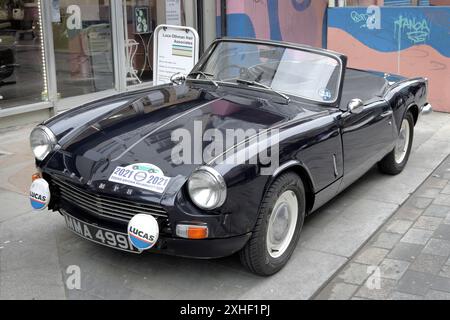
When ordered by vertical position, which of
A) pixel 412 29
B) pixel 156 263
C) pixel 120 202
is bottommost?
pixel 156 263

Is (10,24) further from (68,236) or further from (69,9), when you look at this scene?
(68,236)

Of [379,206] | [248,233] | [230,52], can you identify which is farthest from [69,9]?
[248,233]

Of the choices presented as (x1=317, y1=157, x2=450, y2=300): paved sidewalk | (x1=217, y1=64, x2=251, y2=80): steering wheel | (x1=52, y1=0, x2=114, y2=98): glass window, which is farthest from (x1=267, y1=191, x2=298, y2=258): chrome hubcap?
(x1=52, y1=0, x2=114, y2=98): glass window

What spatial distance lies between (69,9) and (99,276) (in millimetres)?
5368

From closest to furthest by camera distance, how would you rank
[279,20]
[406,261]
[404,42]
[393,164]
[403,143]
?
[406,261] < [393,164] < [403,143] < [404,42] < [279,20]

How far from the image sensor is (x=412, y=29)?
879 cm

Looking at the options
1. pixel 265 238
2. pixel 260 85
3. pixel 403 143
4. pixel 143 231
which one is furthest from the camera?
pixel 403 143

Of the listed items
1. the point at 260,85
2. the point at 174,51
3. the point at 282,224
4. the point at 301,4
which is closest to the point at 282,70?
the point at 260,85

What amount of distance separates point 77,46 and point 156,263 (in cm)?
536

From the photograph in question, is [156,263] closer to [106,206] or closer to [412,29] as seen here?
[106,206]

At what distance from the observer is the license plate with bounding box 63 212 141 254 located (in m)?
3.19
